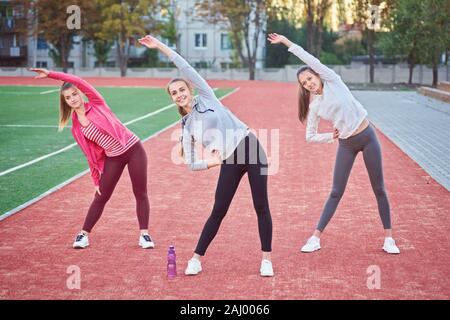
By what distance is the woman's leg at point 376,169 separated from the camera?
7.65 metres

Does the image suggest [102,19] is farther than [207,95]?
Yes

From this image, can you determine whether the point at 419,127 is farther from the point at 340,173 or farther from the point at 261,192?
the point at 261,192

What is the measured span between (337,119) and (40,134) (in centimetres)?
1330

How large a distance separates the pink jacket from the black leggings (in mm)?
1487

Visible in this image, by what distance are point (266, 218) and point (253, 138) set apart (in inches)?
28.2

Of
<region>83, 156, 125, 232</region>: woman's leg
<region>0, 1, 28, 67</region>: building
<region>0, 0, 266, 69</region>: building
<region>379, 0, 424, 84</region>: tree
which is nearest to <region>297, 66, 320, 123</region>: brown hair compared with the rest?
<region>83, 156, 125, 232</region>: woman's leg

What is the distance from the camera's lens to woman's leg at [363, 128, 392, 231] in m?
7.65

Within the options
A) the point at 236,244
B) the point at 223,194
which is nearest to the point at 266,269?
the point at 223,194

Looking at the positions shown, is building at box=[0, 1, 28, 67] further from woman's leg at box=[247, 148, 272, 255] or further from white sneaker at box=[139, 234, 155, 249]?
woman's leg at box=[247, 148, 272, 255]

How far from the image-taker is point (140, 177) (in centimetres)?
800
